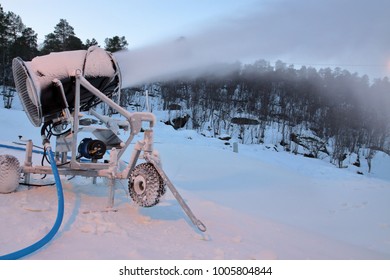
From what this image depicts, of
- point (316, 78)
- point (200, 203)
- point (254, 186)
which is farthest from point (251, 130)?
point (200, 203)

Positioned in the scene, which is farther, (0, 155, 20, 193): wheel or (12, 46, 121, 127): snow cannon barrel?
(0, 155, 20, 193): wheel

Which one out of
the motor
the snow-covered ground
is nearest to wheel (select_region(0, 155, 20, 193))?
the snow-covered ground

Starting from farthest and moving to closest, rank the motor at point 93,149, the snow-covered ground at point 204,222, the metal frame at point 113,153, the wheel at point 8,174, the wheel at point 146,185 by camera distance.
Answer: the motor at point 93,149, the wheel at point 8,174, the metal frame at point 113,153, the wheel at point 146,185, the snow-covered ground at point 204,222

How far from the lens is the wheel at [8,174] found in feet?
15.1

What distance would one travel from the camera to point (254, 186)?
29.6 feet

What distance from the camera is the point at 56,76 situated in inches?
174

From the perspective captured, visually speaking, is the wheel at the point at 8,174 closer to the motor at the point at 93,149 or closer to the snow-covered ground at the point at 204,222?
the snow-covered ground at the point at 204,222

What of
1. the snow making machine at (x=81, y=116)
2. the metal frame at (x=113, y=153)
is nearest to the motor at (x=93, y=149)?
the snow making machine at (x=81, y=116)

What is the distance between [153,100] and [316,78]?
28.7 meters

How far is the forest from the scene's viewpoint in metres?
46.9

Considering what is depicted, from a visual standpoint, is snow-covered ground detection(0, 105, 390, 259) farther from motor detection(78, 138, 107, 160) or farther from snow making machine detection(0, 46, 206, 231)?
motor detection(78, 138, 107, 160)

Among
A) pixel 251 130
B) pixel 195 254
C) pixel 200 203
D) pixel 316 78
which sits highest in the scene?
pixel 316 78

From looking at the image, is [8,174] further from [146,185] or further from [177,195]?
[177,195]

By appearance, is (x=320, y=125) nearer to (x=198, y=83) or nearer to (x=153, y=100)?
(x=198, y=83)
